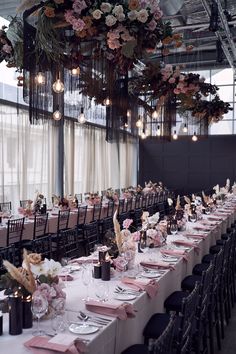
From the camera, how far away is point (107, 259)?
3.80 metres

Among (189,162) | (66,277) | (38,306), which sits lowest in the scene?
(66,277)

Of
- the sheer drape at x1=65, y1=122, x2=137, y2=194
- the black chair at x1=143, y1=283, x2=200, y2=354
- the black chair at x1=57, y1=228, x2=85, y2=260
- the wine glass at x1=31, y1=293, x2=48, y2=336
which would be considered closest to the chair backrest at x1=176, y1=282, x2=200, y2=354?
the black chair at x1=143, y1=283, x2=200, y2=354

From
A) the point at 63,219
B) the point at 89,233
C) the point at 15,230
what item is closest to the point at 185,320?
the point at 15,230

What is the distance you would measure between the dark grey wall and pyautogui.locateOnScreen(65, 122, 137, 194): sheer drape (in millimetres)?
890

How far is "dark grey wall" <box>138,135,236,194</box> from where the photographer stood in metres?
17.3

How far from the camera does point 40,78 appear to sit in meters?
4.03

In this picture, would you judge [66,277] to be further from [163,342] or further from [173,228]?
[173,228]

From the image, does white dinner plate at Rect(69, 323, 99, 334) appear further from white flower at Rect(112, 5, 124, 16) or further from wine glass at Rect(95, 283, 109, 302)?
white flower at Rect(112, 5, 124, 16)

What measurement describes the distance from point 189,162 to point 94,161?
481 cm

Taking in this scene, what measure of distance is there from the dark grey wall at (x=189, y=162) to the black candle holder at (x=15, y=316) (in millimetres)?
14693

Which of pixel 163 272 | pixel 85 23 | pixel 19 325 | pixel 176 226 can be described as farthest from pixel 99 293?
pixel 176 226

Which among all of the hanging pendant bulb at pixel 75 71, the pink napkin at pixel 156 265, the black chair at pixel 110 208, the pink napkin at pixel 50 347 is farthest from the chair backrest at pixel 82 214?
the pink napkin at pixel 50 347

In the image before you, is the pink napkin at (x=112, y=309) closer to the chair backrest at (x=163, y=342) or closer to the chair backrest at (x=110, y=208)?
the chair backrest at (x=163, y=342)

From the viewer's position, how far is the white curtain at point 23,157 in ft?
34.4
